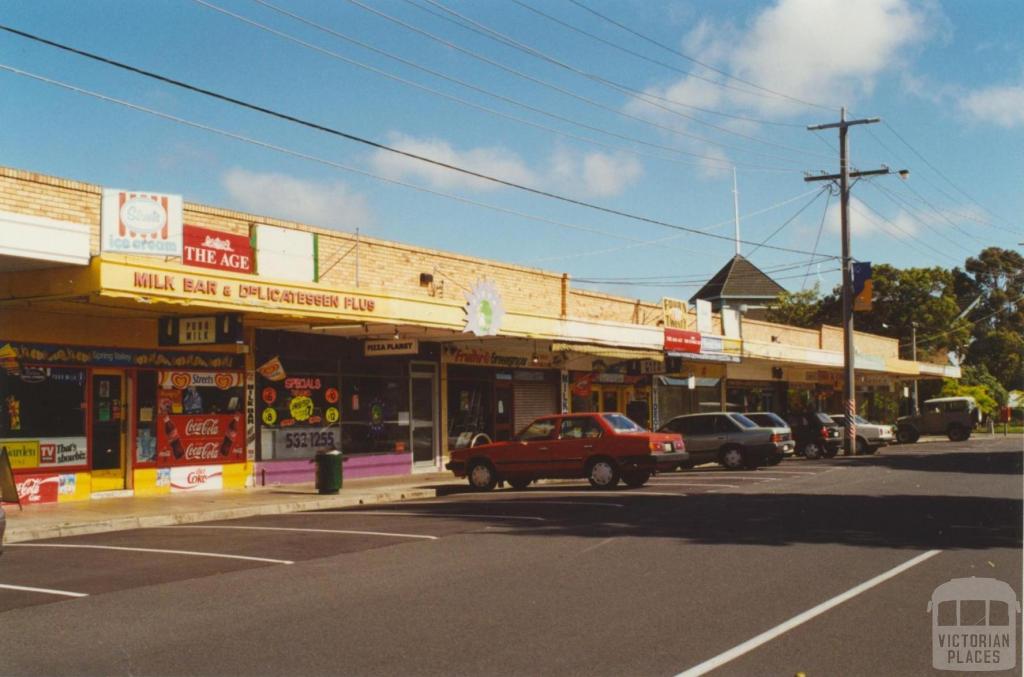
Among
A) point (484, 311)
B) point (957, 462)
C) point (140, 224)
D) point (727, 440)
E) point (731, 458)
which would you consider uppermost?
point (140, 224)

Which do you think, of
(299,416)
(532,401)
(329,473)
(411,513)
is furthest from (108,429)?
(532,401)

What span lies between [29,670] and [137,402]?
14035mm

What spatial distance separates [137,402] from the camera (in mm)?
20094

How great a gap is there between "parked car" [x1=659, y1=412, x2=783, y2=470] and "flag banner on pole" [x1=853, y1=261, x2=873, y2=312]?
1132 cm

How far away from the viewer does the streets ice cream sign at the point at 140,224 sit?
17438mm

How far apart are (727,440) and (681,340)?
610 centimetres

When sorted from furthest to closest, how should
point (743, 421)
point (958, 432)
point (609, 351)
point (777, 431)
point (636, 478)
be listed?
point (958, 432), point (609, 351), point (777, 431), point (743, 421), point (636, 478)

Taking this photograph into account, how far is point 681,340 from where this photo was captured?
111 ft

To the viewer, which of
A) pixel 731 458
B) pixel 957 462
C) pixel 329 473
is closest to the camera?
pixel 329 473

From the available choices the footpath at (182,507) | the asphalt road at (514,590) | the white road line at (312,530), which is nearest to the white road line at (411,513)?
the asphalt road at (514,590)

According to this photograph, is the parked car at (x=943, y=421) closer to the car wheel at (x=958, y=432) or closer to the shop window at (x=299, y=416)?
the car wheel at (x=958, y=432)

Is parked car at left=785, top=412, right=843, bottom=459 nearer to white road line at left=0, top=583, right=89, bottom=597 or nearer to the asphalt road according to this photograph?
the asphalt road

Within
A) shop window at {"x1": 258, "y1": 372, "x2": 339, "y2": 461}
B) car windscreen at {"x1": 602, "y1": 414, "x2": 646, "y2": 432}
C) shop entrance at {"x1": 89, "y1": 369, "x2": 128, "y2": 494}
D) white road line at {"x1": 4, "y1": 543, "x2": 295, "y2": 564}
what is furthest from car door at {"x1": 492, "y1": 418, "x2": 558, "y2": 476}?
white road line at {"x1": 4, "y1": 543, "x2": 295, "y2": 564}

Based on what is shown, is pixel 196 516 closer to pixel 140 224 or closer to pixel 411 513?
pixel 411 513
